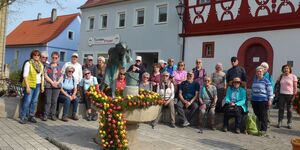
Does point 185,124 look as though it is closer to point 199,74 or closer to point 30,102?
point 199,74

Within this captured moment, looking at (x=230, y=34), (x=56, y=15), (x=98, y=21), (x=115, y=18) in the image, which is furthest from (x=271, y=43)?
(x=56, y=15)

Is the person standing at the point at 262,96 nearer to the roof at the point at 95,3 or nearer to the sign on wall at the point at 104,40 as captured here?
the sign on wall at the point at 104,40

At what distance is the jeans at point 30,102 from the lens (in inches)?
330

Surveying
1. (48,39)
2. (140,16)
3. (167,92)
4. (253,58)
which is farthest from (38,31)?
(167,92)

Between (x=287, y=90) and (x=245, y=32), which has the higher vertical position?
(x=245, y=32)

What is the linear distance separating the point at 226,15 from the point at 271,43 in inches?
111

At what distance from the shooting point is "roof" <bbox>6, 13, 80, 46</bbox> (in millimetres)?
38969

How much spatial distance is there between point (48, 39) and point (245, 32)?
25554mm

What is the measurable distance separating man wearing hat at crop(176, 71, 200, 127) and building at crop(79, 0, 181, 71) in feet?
35.6

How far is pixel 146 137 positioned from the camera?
296 inches

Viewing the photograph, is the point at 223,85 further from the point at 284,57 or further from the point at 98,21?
the point at 98,21

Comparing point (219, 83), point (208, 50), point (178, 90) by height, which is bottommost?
point (178, 90)

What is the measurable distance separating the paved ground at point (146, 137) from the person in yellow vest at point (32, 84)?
0.32 meters

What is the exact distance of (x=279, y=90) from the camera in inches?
380
